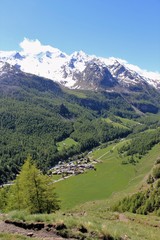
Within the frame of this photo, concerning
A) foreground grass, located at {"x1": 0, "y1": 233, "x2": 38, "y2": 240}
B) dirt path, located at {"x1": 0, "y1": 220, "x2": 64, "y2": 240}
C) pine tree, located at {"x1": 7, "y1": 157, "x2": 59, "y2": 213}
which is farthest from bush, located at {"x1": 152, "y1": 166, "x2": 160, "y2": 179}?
foreground grass, located at {"x1": 0, "y1": 233, "x2": 38, "y2": 240}

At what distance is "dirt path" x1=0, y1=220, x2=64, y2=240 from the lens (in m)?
24.2

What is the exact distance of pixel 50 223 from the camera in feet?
87.2

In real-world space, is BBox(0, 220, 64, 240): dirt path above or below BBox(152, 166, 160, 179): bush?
above

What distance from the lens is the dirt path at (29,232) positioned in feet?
79.4

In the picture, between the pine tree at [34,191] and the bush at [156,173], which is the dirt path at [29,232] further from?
the bush at [156,173]

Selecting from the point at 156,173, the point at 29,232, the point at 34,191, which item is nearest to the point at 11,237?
the point at 29,232

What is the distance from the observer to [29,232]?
24859 mm

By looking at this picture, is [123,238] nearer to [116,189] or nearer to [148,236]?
[148,236]

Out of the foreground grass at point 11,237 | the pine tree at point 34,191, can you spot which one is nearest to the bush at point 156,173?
the pine tree at point 34,191

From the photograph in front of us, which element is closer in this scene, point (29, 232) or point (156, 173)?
point (29, 232)

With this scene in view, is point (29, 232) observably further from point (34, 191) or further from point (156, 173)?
point (156, 173)

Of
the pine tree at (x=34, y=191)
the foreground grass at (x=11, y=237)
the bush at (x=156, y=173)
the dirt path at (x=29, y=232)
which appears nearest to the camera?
the foreground grass at (x=11, y=237)

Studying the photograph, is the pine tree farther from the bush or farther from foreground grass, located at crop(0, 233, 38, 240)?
the bush

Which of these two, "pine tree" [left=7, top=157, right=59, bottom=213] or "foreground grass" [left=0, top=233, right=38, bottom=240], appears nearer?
"foreground grass" [left=0, top=233, right=38, bottom=240]
